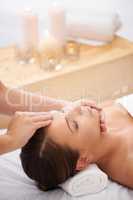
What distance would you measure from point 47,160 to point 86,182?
17 cm

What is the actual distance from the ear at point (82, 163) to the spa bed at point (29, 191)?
0.10 meters

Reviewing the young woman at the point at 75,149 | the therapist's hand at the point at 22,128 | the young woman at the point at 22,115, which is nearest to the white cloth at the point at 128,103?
the young woman at the point at 75,149

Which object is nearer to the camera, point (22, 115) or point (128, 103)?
point (22, 115)

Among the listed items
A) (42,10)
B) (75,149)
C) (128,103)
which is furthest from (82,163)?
(42,10)

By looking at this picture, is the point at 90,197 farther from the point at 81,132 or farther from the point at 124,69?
the point at 124,69

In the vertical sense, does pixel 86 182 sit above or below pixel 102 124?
below

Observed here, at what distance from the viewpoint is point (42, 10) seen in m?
2.55

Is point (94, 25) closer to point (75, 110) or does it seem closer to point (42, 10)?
point (42, 10)

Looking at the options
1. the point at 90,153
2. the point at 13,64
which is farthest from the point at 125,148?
the point at 13,64

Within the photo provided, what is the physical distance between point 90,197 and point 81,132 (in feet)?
0.73

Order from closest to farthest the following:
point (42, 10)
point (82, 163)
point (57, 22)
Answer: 1. point (82, 163)
2. point (57, 22)
3. point (42, 10)

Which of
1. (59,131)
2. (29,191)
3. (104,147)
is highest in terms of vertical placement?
(59,131)

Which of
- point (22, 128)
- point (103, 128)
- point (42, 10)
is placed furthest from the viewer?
point (42, 10)

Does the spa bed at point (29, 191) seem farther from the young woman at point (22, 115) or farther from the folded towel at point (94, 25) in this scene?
the folded towel at point (94, 25)
